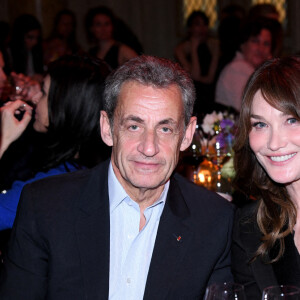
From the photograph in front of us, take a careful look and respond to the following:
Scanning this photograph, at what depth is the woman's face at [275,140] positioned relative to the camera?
2.44m

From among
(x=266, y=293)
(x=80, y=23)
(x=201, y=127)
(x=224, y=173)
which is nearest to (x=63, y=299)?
(x=266, y=293)

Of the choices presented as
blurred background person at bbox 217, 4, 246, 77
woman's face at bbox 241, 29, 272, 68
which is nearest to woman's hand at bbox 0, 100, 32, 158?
woman's face at bbox 241, 29, 272, 68

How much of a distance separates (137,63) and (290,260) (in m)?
1.06

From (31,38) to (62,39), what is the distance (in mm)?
781

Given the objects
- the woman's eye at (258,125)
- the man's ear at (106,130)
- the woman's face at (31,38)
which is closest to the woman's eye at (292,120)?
the woman's eye at (258,125)

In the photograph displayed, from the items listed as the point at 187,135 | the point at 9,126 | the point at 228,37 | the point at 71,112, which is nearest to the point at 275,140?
the point at 187,135

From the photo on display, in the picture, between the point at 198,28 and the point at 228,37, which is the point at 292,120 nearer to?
the point at 228,37

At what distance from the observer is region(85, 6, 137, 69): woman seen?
20.7 ft

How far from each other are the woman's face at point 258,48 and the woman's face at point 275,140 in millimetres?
3009

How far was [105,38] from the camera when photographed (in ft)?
21.3

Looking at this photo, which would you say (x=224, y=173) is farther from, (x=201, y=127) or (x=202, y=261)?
(x=202, y=261)

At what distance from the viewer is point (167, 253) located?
2406 millimetres

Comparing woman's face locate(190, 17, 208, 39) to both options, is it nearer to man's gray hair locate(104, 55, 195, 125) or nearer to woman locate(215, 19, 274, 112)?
woman locate(215, 19, 274, 112)

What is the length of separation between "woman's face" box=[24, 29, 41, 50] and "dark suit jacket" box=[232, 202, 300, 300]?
176 inches
